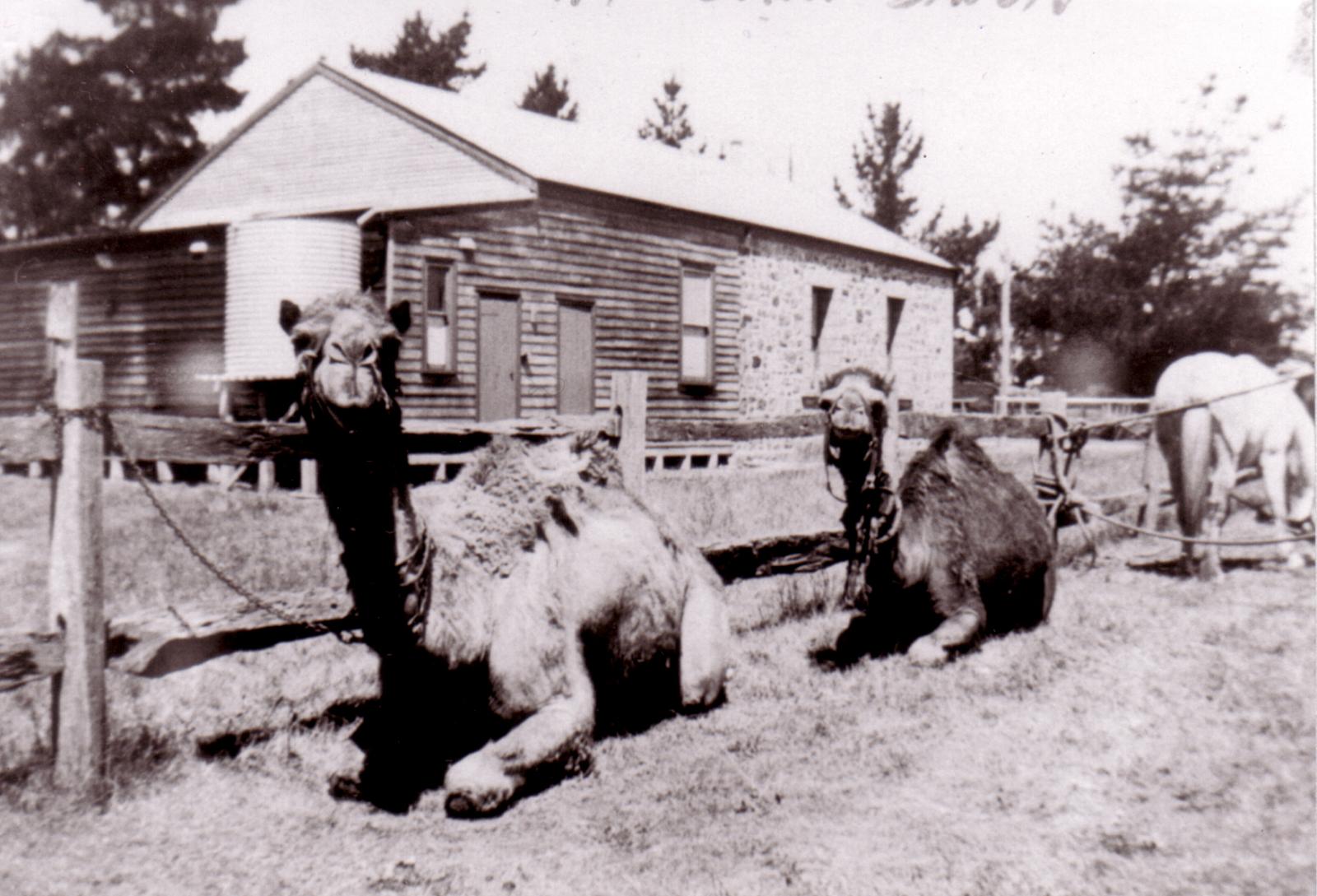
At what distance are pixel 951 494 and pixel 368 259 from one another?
14.6 meters

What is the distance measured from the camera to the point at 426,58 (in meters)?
36.3

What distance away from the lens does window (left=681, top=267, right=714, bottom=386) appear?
22.7m

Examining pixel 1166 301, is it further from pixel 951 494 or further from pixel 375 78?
pixel 951 494

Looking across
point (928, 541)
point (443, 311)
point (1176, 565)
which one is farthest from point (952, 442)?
point (443, 311)

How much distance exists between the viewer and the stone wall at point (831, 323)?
80.1 feet

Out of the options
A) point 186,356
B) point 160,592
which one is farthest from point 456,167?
point 160,592

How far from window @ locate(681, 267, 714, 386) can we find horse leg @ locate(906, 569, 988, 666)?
15.8 metres

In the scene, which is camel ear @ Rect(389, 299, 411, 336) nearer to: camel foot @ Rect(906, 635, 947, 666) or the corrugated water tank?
camel foot @ Rect(906, 635, 947, 666)

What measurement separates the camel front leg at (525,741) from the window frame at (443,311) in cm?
1383

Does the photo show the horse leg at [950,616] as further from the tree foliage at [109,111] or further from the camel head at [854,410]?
the tree foliage at [109,111]

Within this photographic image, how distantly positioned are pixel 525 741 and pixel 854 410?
225 cm

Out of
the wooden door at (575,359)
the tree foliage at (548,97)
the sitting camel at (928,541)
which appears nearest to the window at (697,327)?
the wooden door at (575,359)

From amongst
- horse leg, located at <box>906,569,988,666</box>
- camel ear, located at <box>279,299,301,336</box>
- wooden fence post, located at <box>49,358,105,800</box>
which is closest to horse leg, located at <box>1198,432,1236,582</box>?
horse leg, located at <box>906,569,988,666</box>

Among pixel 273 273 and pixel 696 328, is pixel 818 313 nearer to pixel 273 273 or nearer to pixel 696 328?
pixel 696 328
